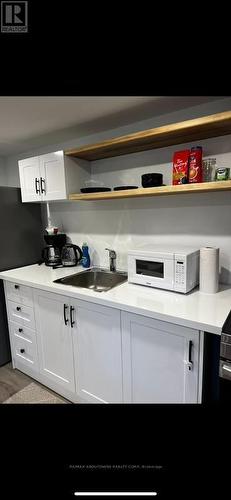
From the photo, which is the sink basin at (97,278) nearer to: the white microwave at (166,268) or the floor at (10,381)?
the white microwave at (166,268)

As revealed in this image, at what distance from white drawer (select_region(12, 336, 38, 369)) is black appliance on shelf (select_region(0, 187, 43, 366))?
0.58ft

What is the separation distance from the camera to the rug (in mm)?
1725

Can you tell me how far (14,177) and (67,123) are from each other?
1.38 metres

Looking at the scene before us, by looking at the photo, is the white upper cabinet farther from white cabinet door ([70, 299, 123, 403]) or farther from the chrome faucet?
white cabinet door ([70, 299, 123, 403])

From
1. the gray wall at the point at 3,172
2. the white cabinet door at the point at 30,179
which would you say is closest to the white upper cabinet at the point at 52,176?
the white cabinet door at the point at 30,179

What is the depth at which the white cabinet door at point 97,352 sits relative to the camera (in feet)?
4.53

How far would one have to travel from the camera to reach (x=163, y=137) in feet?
4.88

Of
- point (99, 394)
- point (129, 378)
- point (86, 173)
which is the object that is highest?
point (86, 173)

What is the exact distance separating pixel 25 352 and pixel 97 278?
2.83 feet

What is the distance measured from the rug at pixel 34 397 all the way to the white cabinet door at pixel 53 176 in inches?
60.4

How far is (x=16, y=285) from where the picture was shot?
193 centimetres

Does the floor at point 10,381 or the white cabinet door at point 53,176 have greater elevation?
the white cabinet door at point 53,176
